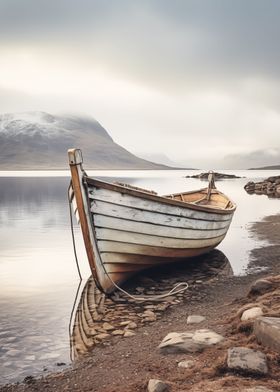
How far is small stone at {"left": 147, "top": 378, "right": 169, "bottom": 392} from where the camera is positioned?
4762 mm

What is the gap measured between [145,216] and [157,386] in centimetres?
604

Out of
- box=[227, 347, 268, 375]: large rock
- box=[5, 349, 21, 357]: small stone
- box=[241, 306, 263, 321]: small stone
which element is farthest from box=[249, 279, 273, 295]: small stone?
box=[5, 349, 21, 357]: small stone

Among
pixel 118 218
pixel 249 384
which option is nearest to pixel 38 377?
pixel 249 384

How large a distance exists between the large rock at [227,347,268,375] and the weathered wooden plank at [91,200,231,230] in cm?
523

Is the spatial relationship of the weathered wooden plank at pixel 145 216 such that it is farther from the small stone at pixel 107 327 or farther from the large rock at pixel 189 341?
the large rock at pixel 189 341

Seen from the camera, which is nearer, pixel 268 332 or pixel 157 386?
pixel 157 386

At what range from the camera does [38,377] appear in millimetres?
6000

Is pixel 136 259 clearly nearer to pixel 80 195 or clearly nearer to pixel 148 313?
pixel 148 313

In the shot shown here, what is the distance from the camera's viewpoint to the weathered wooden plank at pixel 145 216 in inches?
382

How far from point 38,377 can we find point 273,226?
20.0 meters

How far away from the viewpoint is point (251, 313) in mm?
6863

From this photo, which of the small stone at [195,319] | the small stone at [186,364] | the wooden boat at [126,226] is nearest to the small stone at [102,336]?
the small stone at [195,319]

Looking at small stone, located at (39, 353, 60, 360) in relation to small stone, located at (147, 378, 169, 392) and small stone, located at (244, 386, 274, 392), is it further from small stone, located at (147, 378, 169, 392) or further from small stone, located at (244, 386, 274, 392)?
small stone, located at (244, 386, 274, 392)

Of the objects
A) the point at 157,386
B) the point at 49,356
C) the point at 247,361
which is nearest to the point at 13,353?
the point at 49,356
